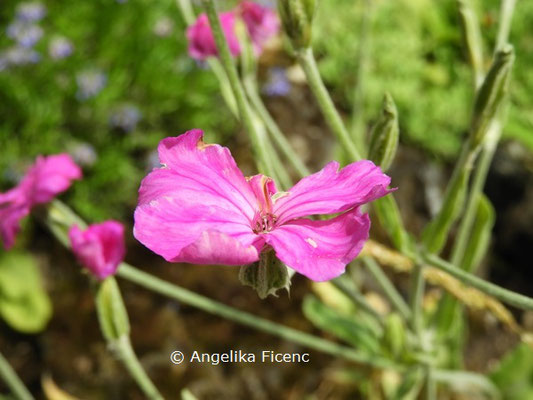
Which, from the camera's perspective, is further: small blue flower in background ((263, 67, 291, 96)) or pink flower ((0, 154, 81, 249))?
small blue flower in background ((263, 67, 291, 96))

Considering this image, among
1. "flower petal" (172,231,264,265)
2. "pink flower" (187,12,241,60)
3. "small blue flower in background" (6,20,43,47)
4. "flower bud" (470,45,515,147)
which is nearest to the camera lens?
"flower petal" (172,231,264,265)

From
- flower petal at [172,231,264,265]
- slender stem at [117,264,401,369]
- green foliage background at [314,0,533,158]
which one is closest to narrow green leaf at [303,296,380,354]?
slender stem at [117,264,401,369]

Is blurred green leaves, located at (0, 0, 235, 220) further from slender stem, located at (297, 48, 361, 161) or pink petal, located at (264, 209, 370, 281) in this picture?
pink petal, located at (264, 209, 370, 281)

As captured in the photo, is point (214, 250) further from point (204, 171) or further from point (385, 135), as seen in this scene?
point (385, 135)

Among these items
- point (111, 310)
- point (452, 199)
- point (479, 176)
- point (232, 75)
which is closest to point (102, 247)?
point (111, 310)

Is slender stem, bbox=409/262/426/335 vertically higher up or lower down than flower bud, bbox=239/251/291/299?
lower down

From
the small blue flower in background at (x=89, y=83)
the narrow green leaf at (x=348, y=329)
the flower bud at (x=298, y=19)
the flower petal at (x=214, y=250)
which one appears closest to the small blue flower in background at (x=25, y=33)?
the small blue flower in background at (x=89, y=83)
